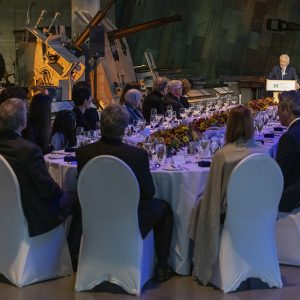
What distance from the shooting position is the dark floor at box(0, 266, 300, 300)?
3795 mm

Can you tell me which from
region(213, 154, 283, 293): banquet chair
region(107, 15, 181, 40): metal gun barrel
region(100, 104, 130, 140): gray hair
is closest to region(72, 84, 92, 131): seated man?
region(100, 104, 130, 140): gray hair

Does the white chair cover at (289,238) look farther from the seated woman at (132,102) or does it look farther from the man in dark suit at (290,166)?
the seated woman at (132,102)

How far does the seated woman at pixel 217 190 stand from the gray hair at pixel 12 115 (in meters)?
1.25

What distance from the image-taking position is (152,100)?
26.0 ft

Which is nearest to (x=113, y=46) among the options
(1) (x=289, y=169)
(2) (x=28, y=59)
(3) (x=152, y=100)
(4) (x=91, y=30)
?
(2) (x=28, y=59)

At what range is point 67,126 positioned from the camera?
18.2 ft

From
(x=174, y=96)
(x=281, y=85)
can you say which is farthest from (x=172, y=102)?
(x=281, y=85)

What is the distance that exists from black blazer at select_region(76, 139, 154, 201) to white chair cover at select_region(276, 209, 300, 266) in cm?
108

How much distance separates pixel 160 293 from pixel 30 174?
109 centimetres

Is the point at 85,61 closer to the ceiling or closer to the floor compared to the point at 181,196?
closer to the ceiling

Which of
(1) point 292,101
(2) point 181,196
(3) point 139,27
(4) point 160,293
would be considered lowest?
(4) point 160,293

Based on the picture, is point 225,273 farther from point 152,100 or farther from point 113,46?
point 113,46

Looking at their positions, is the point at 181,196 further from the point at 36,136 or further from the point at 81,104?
the point at 81,104

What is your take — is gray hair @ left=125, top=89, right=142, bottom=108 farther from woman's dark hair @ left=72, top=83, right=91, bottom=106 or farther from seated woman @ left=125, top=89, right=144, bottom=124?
woman's dark hair @ left=72, top=83, right=91, bottom=106
